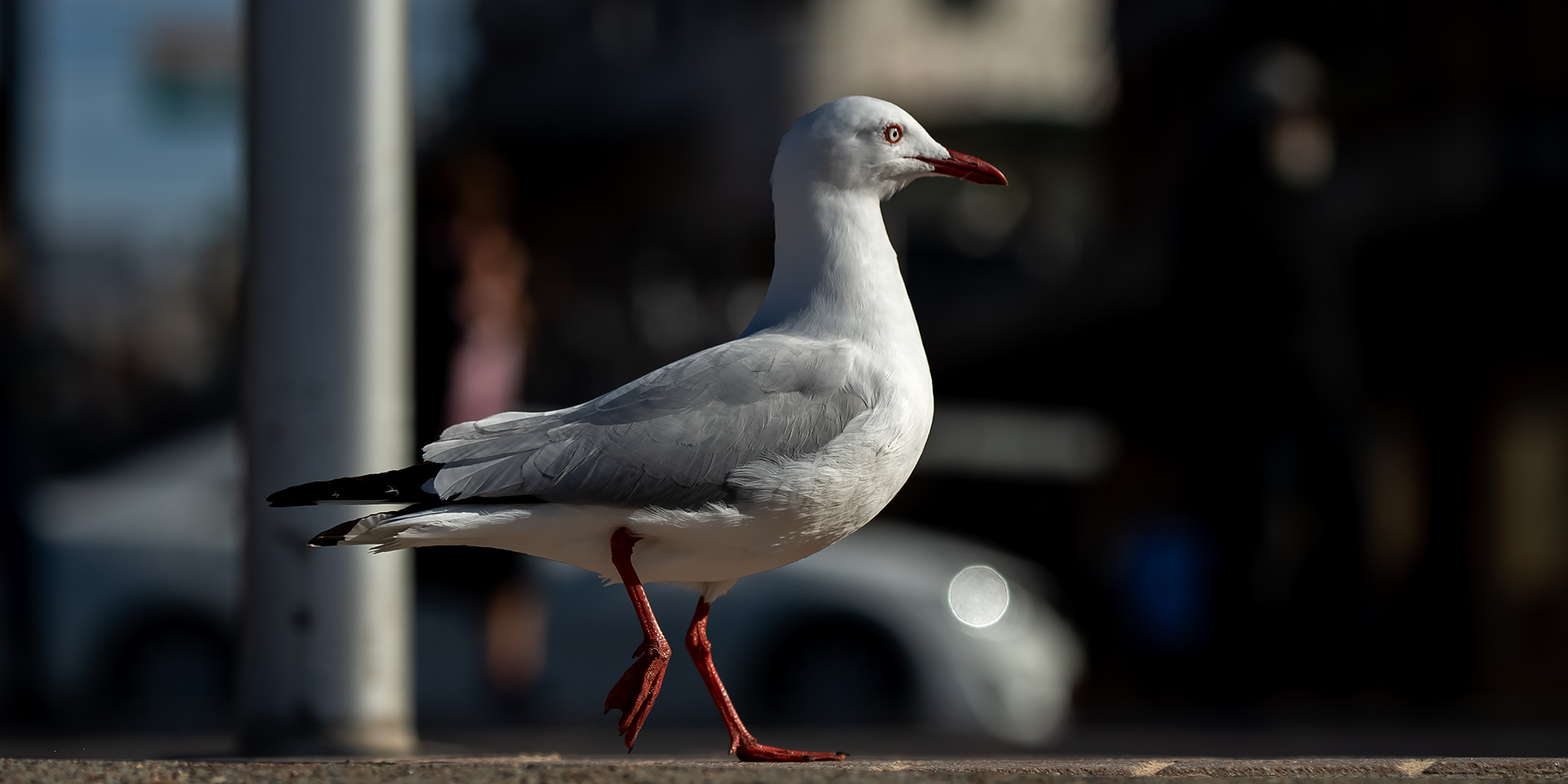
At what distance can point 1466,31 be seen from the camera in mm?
13812

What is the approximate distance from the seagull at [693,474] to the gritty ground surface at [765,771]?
0.29m

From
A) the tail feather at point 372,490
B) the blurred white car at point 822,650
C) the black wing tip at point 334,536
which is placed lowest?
the blurred white car at point 822,650

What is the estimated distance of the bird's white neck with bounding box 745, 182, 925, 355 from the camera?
156 inches

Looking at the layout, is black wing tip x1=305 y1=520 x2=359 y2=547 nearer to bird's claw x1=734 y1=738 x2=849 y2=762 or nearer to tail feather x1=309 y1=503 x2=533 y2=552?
tail feather x1=309 y1=503 x2=533 y2=552

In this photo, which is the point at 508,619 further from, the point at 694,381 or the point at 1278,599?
the point at 1278,599

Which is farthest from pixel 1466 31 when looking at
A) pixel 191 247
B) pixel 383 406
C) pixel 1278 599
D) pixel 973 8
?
pixel 191 247

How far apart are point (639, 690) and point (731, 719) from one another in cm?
28

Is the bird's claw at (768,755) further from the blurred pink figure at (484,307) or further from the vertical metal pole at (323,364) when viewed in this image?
the blurred pink figure at (484,307)

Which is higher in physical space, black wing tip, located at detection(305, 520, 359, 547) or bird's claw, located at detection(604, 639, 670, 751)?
black wing tip, located at detection(305, 520, 359, 547)

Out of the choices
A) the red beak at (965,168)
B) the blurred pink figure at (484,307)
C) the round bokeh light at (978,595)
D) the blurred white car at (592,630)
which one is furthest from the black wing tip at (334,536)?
the round bokeh light at (978,595)

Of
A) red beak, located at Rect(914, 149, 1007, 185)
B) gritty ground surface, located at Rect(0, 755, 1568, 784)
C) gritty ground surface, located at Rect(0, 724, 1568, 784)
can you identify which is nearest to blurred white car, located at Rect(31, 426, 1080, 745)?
gritty ground surface, located at Rect(0, 724, 1568, 784)

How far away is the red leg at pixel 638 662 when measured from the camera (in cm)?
360

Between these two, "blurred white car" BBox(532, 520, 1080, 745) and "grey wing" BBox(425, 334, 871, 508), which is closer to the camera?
"grey wing" BBox(425, 334, 871, 508)

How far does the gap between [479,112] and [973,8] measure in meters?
9.83
